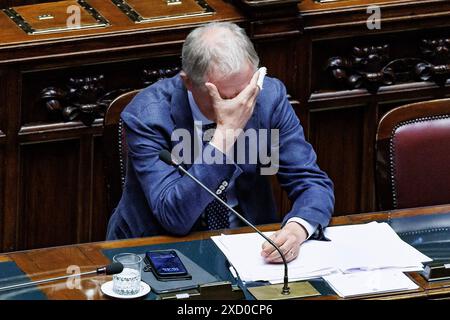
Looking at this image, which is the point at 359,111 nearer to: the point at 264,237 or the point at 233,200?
the point at 233,200

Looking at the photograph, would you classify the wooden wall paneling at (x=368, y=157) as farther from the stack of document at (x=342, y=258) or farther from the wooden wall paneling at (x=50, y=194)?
the stack of document at (x=342, y=258)

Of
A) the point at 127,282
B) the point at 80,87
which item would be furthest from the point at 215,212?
the point at 80,87

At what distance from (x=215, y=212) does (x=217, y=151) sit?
212 mm

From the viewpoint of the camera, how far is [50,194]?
4641 millimetres

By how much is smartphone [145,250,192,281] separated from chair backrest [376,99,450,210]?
0.81 meters

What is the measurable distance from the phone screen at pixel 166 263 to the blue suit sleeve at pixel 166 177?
0.16 m

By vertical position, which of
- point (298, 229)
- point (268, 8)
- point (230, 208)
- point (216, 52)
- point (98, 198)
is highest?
point (268, 8)

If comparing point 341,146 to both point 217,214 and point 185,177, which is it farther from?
point 185,177

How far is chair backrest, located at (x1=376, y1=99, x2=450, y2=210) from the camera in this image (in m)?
3.92

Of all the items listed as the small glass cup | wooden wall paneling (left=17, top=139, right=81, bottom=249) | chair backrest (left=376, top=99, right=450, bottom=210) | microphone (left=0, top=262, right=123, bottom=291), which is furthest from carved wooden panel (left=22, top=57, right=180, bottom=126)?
the small glass cup

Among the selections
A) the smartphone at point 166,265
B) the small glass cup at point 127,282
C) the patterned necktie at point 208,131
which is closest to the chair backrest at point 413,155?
the patterned necktie at point 208,131

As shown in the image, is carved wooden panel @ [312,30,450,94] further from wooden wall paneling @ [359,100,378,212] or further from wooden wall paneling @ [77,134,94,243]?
wooden wall paneling @ [77,134,94,243]

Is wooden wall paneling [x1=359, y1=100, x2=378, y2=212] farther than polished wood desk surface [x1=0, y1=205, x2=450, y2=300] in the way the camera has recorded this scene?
Yes

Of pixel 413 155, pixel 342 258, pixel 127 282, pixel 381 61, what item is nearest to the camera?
pixel 127 282
